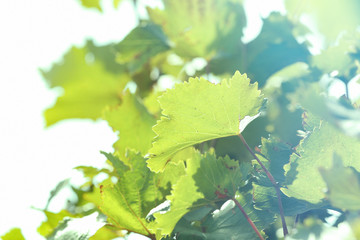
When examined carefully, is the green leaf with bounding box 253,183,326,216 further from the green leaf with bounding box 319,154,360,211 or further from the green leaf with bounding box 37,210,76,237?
the green leaf with bounding box 37,210,76,237

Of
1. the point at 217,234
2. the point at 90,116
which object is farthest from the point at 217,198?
the point at 90,116

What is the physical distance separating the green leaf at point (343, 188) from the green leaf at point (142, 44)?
503 mm

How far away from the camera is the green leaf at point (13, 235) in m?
0.49

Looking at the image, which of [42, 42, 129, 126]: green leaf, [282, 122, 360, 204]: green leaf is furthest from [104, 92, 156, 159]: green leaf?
[42, 42, 129, 126]: green leaf

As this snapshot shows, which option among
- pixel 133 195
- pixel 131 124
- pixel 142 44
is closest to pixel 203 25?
pixel 142 44

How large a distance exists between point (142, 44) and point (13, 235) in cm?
40

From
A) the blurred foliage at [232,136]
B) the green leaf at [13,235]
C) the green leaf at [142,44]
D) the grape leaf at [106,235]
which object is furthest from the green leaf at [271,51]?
the green leaf at [13,235]

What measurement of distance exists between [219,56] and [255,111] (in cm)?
35

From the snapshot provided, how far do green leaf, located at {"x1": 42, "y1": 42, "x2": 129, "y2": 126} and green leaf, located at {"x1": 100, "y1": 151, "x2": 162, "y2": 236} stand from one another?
524 mm

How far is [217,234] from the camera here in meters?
0.34

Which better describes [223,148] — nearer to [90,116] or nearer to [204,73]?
[204,73]

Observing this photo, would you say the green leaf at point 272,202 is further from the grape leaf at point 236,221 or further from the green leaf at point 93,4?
the green leaf at point 93,4

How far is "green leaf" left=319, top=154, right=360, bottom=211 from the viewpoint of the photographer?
0.78 ft

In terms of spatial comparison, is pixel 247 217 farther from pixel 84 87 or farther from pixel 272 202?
pixel 84 87
